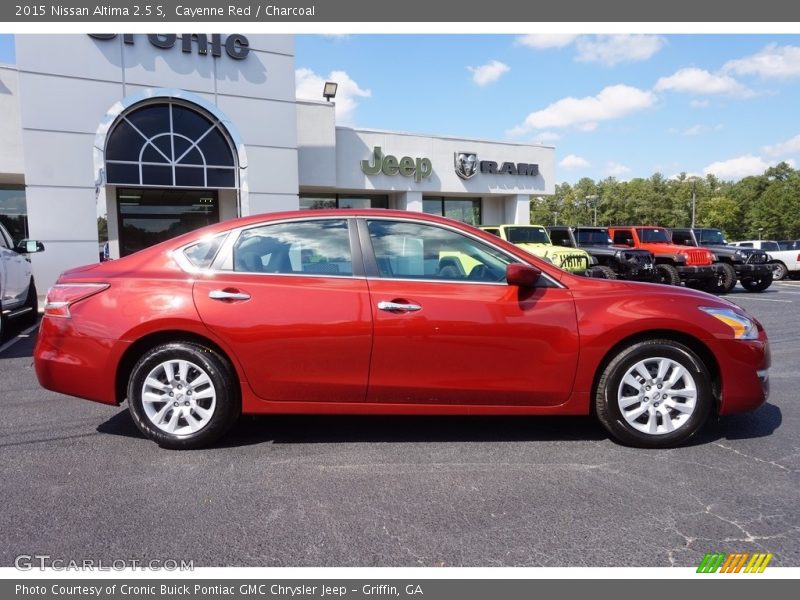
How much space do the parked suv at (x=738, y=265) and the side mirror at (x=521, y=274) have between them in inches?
573

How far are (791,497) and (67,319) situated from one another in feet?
15.0

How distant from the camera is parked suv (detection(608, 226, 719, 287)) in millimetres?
15336

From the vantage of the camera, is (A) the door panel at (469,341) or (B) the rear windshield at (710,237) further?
(B) the rear windshield at (710,237)

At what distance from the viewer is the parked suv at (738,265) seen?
15.9m

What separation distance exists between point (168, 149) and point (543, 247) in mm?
9470

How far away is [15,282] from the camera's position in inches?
325

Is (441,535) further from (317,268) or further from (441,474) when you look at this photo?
(317,268)

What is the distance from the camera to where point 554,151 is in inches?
939

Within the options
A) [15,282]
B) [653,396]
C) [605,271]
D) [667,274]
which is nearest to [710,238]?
[667,274]

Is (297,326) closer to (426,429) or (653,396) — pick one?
(426,429)

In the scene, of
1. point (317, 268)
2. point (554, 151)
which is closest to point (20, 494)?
point (317, 268)

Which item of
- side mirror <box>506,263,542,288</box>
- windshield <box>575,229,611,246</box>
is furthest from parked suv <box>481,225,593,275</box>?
side mirror <box>506,263,542,288</box>

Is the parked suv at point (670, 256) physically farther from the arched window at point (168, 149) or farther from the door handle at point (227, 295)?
the door handle at point (227, 295)

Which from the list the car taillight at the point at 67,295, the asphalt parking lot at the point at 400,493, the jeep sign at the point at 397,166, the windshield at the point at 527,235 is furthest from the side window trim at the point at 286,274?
the jeep sign at the point at 397,166
